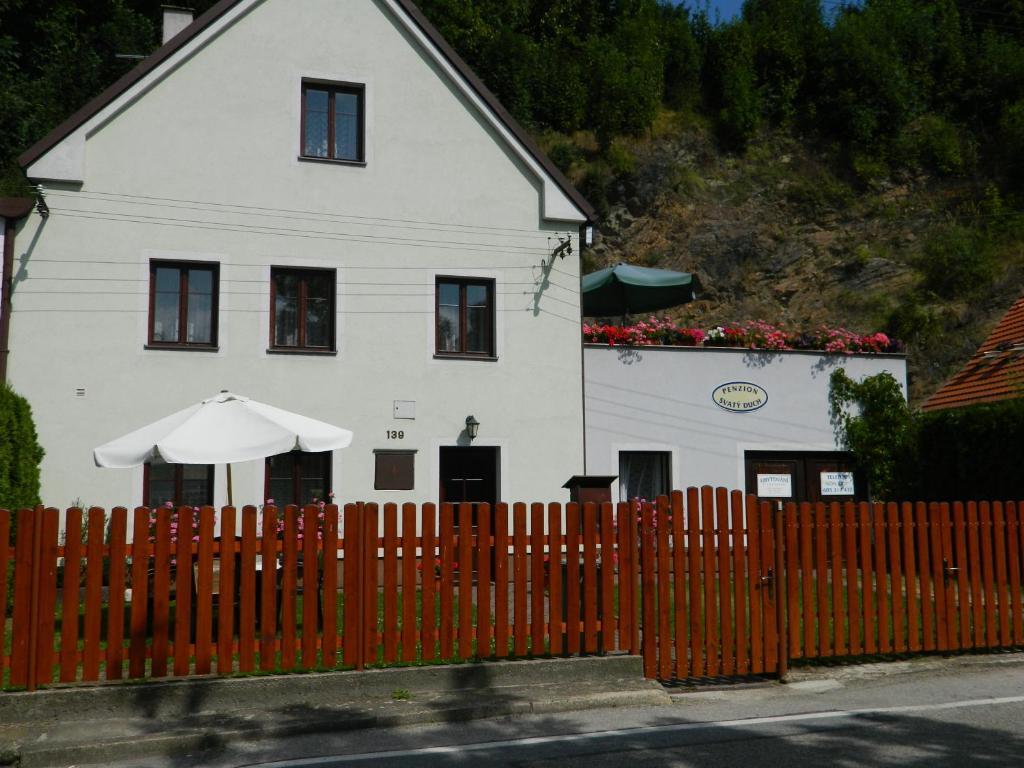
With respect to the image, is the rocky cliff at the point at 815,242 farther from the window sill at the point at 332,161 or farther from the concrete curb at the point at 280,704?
the concrete curb at the point at 280,704

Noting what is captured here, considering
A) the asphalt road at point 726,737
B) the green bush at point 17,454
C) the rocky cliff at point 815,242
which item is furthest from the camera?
the rocky cliff at point 815,242

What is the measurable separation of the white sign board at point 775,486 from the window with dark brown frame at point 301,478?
806 centimetres

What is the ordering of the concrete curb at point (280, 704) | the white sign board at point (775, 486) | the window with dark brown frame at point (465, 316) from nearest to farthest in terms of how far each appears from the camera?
1. the concrete curb at point (280, 704)
2. the window with dark brown frame at point (465, 316)
3. the white sign board at point (775, 486)

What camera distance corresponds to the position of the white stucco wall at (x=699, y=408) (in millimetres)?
17766

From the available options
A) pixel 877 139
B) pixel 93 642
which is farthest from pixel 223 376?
pixel 877 139

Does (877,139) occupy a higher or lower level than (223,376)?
higher

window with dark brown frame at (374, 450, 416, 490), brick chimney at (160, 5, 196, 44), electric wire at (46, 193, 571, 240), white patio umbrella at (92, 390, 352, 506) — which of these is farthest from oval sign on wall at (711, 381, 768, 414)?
brick chimney at (160, 5, 196, 44)

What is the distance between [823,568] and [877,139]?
113ft

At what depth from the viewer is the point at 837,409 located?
737 inches

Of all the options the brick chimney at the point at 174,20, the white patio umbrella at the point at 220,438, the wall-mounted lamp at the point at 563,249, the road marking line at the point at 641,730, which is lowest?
the road marking line at the point at 641,730

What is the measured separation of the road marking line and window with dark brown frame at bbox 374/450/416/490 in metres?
8.86

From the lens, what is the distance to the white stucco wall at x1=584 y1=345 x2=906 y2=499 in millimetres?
17766

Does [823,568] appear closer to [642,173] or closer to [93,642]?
[93,642]

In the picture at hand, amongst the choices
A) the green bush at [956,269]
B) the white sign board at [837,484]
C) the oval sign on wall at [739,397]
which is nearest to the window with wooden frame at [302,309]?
the oval sign on wall at [739,397]
